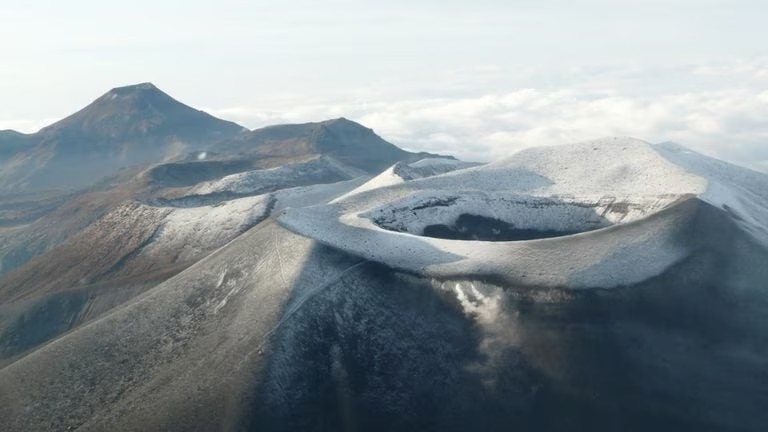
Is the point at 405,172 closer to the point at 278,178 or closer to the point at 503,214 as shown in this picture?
the point at 503,214

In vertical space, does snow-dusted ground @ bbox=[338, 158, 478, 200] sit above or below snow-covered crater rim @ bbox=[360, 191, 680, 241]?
above

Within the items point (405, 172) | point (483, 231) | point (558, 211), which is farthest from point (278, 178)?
point (558, 211)

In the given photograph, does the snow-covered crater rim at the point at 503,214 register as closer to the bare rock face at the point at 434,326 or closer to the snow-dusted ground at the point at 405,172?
the bare rock face at the point at 434,326

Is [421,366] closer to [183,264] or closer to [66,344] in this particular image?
[66,344]

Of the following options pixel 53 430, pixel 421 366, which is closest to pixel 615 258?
pixel 421 366

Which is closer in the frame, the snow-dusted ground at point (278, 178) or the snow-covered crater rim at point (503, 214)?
the snow-covered crater rim at point (503, 214)

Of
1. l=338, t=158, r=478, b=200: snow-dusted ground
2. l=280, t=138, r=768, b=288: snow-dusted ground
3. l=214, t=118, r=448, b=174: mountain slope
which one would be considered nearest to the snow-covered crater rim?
l=280, t=138, r=768, b=288: snow-dusted ground

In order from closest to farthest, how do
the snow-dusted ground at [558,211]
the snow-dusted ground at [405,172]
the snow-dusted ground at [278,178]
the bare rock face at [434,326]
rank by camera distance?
the bare rock face at [434,326] → the snow-dusted ground at [558,211] → the snow-dusted ground at [405,172] → the snow-dusted ground at [278,178]

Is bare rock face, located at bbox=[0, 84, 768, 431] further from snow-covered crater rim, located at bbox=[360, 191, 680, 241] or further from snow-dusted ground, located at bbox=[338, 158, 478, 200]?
snow-dusted ground, located at bbox=[338, 158, 478, 200]

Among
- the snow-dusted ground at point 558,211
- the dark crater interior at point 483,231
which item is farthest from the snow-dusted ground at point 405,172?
the dark crater interior at point 483,231

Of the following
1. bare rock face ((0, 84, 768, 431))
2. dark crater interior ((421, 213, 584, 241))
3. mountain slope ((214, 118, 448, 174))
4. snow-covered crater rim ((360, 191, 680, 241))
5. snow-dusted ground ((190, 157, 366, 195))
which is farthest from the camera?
mountain slope ((214, 118, 448, 174))
